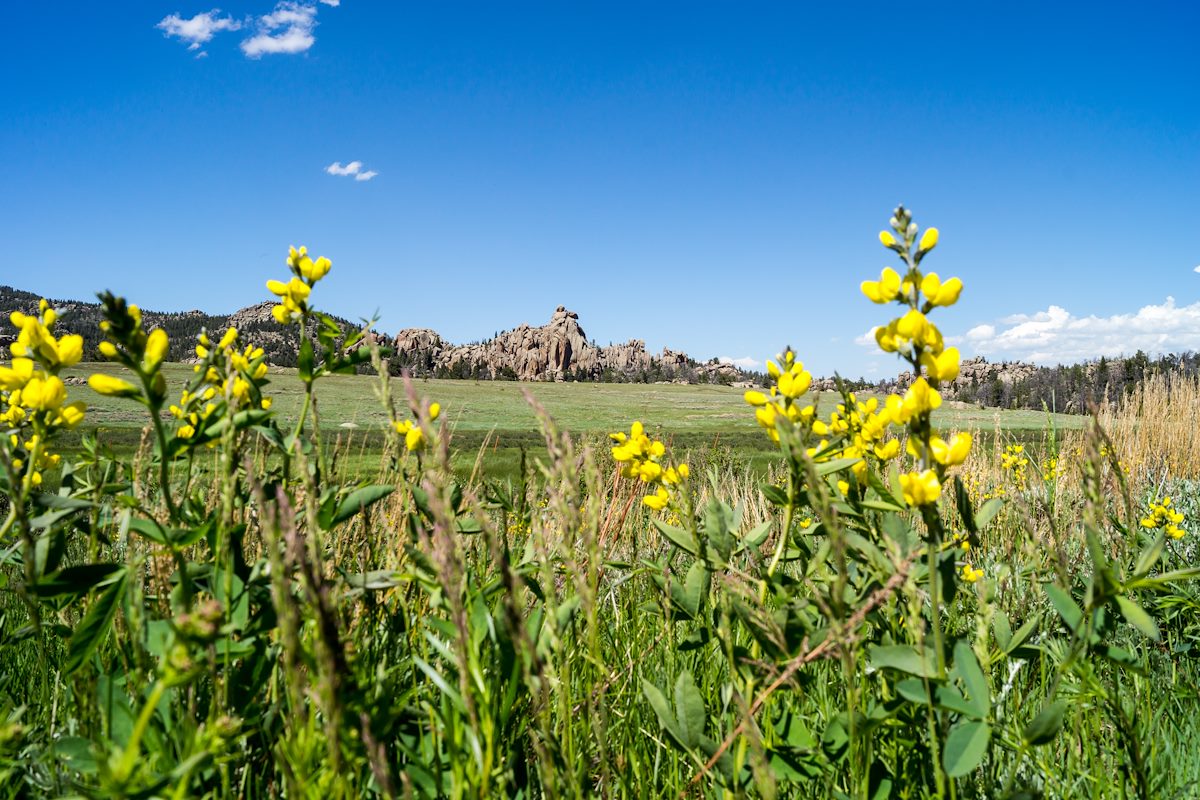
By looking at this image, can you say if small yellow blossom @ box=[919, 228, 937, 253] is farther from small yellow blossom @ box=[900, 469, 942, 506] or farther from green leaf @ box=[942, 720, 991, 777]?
green leaf @ box=[942, 720, 991, 777]

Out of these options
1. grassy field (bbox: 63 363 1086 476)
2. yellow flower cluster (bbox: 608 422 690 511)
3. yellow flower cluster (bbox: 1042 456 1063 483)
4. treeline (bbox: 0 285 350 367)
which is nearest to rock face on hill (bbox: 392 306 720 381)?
treeline (bbox: 0 285 350 367)

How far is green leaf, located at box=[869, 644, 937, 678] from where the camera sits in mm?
724

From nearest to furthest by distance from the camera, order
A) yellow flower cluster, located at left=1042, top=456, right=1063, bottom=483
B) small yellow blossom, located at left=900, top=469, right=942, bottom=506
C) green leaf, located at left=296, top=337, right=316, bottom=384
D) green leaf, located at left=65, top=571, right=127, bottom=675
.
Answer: small yellow blossom, located at left=900, top=469, right=942, bottom=506, green leaf, located at left=65, top=571, right=127, bottom=675, green leaf, located at left=296, top=337, right=316, bottom=384, yellow flower cluster, located at left=1042, top=456, right=1063, bottom=483

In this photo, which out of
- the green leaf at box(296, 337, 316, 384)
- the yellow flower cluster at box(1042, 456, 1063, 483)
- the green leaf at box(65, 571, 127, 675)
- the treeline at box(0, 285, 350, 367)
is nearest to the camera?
the green leaf at box(65, 571, 127, 675)

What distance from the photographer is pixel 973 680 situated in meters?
0.78

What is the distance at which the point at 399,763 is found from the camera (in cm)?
104

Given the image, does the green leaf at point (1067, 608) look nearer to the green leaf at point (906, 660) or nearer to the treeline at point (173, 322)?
the green leaf at point (906, 660)

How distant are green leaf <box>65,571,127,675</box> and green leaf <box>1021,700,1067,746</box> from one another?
110 centimetres

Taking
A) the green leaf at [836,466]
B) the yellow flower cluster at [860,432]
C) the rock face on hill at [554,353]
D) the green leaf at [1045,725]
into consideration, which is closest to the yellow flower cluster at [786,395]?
the yellow flower cluster at [860,432]

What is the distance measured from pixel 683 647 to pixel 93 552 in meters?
0.94

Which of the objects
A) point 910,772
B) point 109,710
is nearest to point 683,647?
point 910,772

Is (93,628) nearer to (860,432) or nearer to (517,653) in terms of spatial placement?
(517,653)

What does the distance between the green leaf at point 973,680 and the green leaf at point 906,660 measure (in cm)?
4

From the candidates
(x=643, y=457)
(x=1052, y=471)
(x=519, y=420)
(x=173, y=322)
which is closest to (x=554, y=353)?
(x=173, y=322)
